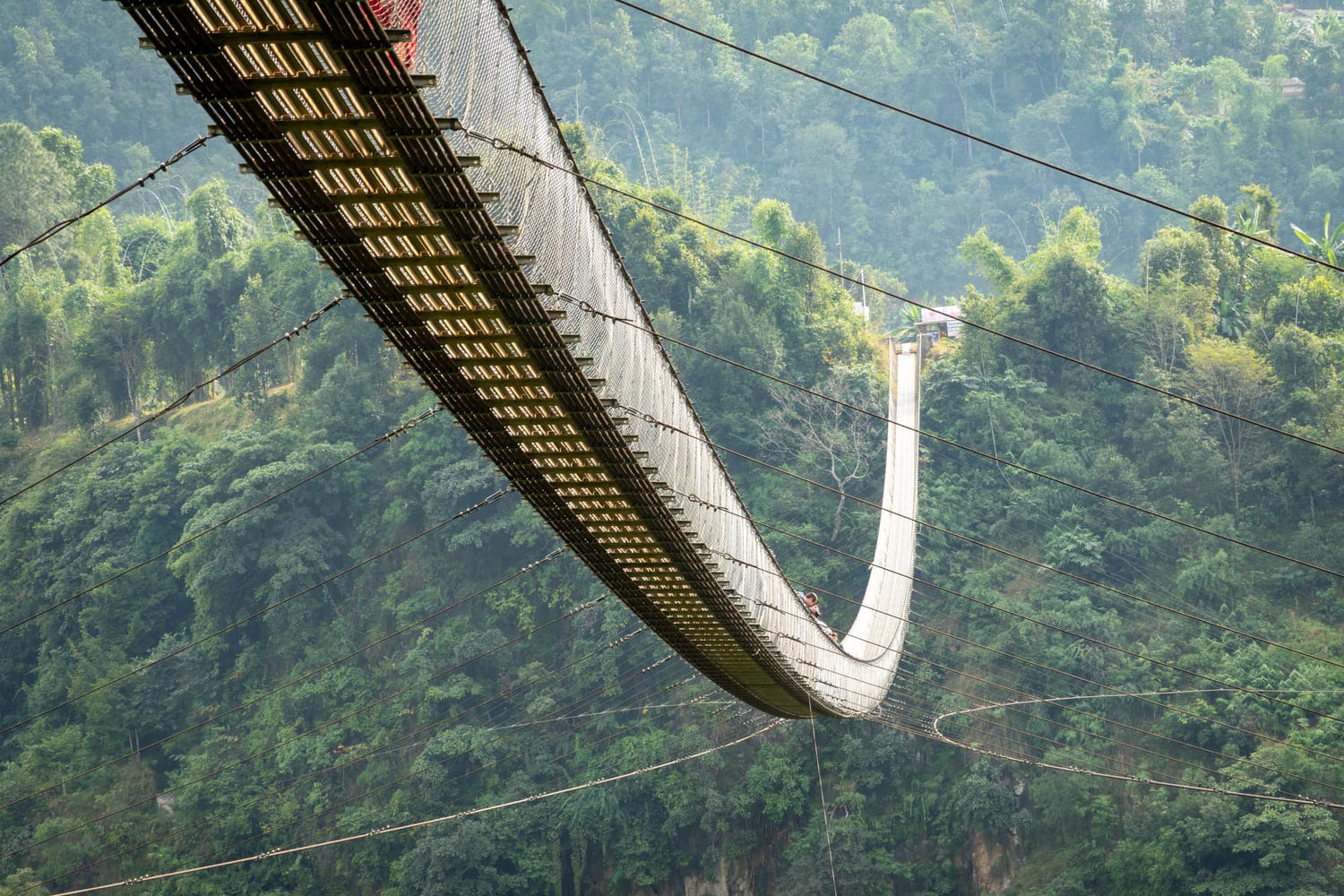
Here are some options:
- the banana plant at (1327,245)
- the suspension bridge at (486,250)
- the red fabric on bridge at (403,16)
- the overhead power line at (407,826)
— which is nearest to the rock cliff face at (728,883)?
the overhead power line at (407,826)

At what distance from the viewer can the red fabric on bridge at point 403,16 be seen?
5.38 m

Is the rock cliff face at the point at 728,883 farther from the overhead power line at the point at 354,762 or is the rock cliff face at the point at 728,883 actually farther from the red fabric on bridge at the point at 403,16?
the red fabric on bridge at the point at 403,16

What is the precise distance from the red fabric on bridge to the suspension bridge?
0.01 m

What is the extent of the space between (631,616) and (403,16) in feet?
75.4

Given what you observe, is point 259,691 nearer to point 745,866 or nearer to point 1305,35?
point 745,866

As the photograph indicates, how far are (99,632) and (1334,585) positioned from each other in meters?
21.8

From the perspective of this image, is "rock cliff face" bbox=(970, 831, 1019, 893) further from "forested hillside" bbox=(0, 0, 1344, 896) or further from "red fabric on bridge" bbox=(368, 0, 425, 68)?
"red fabric on bridge" bbox=(368, 0, 425, 68)

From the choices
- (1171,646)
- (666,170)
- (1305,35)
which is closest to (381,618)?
(1171,646)

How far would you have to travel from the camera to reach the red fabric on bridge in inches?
212

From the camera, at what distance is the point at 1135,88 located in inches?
2275

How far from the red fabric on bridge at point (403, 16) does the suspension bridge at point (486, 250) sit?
0.01 meters

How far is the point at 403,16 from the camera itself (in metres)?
5.57

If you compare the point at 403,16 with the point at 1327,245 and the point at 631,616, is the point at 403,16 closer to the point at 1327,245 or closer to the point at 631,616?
the point at 631,616

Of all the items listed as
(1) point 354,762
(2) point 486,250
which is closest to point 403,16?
(2) point 486,250
